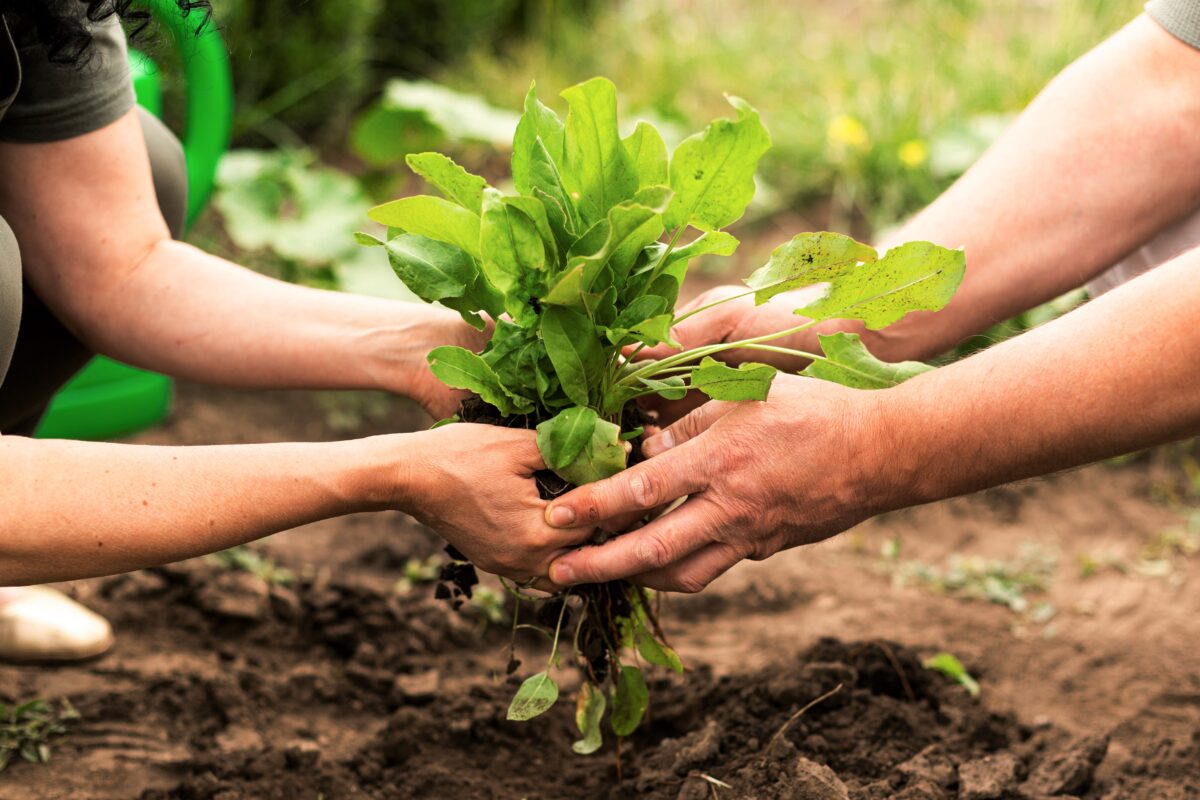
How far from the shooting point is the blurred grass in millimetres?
3961

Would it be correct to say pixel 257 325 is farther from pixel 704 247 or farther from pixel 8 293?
pixel 704 247

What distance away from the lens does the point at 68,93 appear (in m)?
1.81

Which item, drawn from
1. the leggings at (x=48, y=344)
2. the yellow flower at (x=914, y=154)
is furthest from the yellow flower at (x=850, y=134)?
the leggings at (x=48, y=344)

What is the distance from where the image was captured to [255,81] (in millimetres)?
4691

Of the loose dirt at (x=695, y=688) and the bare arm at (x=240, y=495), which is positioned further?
the loose dirt at (x=695, y=688)

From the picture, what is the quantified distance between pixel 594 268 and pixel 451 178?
249mm

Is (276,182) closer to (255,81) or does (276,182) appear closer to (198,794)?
(255,81)

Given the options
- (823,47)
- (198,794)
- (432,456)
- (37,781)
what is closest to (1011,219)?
(432,456)

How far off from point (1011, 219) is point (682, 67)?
302cm


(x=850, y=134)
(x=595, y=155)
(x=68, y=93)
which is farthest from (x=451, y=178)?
(x=850, y=134)

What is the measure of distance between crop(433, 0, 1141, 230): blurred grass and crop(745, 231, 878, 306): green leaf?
7.51 ft

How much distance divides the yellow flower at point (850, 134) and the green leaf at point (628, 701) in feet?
8.55

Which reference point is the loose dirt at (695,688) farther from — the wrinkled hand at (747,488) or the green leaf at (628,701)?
the wrinkled hand at (747,488)

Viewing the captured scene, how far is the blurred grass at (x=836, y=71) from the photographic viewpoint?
156 inches
